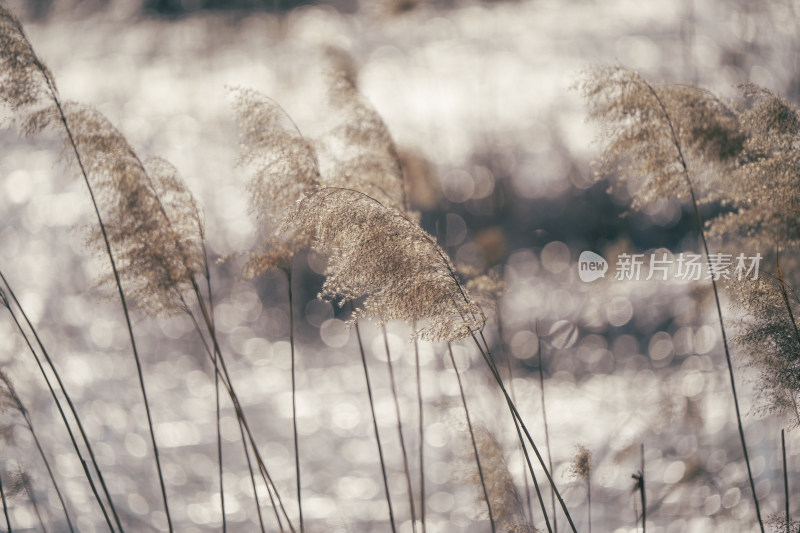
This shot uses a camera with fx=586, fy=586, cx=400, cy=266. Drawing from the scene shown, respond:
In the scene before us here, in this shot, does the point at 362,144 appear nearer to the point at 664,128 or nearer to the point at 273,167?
the point at 273,167

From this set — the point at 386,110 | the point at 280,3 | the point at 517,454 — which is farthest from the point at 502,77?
the point at 517,454

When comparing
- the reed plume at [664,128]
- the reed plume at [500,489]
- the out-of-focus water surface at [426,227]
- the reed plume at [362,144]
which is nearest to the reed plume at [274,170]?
the reed plume at [362,144]

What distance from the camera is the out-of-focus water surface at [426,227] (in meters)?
4.94

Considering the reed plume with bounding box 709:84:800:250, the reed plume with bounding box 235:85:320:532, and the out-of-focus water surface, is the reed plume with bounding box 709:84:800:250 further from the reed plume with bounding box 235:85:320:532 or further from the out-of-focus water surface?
the out-of-focus water surface

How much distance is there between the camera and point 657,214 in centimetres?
795

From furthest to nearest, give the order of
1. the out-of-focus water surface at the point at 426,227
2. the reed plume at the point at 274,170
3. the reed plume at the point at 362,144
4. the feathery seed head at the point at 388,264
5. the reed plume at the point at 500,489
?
the out-of-focus water surface at the point at 426,227 < the reed plume at the point at 362,144 < the reed plume at the point at 500,489 < the reed plume at the point at 274,170 < the feathery seed head at the point at 388,264

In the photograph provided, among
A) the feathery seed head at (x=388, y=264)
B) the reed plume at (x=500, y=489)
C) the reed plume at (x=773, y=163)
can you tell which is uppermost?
the reed plume at (x=773, y=163)

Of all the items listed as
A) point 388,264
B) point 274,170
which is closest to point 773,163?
point 388,264

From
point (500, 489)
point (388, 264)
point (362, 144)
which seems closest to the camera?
point (388, 264)

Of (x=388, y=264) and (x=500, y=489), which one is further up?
(x=388, y=264)

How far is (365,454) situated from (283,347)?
126 inches

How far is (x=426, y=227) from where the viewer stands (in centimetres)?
476

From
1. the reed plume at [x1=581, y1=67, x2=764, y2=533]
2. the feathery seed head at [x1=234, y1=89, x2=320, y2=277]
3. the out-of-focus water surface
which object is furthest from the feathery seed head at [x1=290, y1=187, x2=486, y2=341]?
the out-of-focus water surface

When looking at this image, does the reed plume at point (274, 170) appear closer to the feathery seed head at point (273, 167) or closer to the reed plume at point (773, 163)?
the feathery seed head at point (273, 167)
